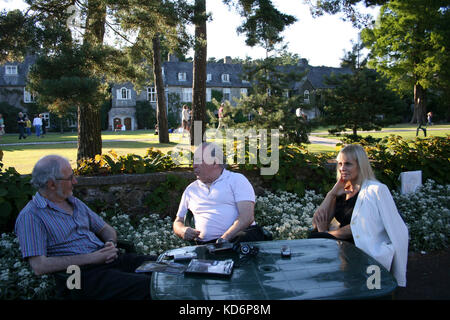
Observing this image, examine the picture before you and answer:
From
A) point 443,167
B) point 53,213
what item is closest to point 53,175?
point 53,213

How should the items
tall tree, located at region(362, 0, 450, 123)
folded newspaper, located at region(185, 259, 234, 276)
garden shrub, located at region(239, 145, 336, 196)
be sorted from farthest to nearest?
tall tree, located at region(362, 0, 450, 123), garden shrub, located at region(239, 145, 336, 196), folded newspaper, located at region(185, 259, 234, 276)

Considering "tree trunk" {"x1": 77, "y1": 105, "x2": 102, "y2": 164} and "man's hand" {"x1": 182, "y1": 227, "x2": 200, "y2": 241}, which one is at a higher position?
"tree trunk" {"x1": 77, "y1": 105, "x2": 102, "y2": 164}

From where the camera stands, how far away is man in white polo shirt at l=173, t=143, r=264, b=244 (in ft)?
11.4

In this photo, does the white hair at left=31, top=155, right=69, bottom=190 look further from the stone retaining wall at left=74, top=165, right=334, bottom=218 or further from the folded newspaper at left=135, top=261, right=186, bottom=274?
the stone retaining wall at left=74, top=165, right=334, bottom=218

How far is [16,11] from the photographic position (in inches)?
240

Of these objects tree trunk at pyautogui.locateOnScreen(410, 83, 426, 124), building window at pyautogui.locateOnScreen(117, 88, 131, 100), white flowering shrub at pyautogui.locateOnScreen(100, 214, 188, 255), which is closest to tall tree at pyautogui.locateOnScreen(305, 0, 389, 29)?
white flowering shrub at pyautogui.locateOnScreen(100, 214, 188, 255)

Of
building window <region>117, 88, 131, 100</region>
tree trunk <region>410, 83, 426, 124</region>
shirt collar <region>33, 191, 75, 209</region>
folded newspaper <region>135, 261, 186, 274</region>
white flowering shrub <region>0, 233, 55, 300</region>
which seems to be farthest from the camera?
building window <region>117, 88, 131, 100</region>

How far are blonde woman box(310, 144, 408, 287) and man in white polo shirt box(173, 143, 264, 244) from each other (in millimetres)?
622

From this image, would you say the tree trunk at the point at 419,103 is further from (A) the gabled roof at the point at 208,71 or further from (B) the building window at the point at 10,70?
(B) the building window at the point at 10,70

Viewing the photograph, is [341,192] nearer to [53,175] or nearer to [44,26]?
[53,175]

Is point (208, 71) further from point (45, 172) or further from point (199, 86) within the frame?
point (45, 172)

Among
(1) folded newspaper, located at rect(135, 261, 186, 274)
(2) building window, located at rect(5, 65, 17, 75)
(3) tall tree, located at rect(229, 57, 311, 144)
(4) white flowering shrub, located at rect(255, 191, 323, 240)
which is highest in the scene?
(2) building window, located at rect(5, 65, 17, 75)

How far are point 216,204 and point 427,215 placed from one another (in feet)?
11.1

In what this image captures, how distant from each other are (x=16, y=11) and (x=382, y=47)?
34.4m
